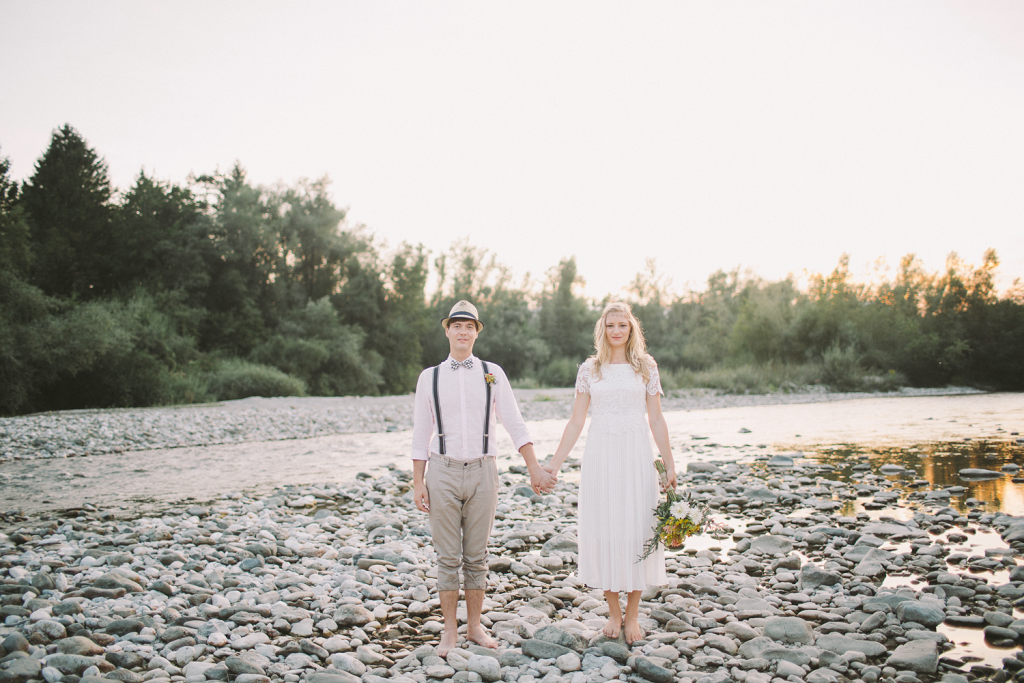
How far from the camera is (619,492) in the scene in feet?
13.2

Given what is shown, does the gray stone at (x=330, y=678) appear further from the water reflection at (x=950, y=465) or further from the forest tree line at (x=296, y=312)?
the forest tree line at (x=296, y=312)

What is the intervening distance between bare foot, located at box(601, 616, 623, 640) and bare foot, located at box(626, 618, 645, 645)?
65 millimetres

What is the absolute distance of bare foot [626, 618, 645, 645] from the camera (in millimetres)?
3969

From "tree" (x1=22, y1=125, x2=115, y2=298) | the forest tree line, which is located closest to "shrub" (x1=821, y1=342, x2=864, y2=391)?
the forest tree line

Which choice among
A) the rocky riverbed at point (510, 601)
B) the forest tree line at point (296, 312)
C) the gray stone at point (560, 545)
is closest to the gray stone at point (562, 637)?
the rocky riverbed at point (510, 601)

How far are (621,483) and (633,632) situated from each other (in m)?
0.95

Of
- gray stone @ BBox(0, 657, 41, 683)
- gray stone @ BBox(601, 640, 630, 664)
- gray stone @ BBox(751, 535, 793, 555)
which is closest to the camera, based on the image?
gray stone @ BBox(0, 657, 41, 683)

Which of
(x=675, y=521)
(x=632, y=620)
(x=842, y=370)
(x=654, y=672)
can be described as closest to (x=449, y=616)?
(x=632, y=620)

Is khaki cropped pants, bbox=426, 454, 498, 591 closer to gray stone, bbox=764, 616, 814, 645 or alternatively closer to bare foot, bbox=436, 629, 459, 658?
bare foot, bbox=436, 629, 459, 658

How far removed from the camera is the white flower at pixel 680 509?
12.5ft

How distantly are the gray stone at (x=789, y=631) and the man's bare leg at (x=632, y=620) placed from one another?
0.88 m

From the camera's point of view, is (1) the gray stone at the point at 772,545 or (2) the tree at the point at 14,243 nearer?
(1) the gray stone at the point at 772,545

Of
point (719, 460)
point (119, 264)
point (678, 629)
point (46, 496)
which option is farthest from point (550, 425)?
point (119, 264)

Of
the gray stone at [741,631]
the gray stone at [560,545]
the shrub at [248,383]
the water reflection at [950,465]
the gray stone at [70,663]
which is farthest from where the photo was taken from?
the shrub at [248,383]
